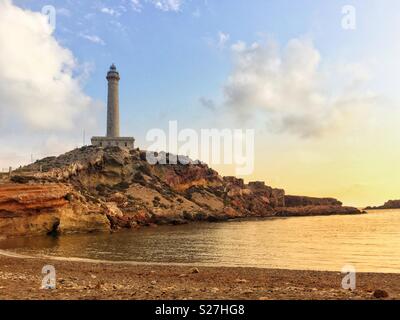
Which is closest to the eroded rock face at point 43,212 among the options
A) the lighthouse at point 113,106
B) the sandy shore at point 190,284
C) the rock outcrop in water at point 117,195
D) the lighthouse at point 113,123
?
the rock outcrop in water at point 117,195

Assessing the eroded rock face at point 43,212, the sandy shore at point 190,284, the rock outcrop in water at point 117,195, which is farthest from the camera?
the rock outcrop in water at point 117,195

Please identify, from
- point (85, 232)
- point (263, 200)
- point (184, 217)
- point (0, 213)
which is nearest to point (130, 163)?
point (184, 217)

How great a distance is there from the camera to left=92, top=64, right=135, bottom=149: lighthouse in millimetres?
125375

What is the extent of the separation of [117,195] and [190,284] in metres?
78.7

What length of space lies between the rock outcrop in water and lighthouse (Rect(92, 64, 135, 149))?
18.9ft

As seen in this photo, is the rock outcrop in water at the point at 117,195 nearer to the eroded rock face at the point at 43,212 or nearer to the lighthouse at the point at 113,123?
the eroded rock face at the point at 43,212

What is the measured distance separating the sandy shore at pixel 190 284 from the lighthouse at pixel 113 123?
101484mm

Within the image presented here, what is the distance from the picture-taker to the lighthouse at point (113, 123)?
4936 inches

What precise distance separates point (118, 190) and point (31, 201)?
136ft

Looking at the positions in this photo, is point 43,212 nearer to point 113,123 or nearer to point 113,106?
point 113,123

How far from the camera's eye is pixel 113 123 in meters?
126

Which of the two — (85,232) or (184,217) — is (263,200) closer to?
(184,217)
